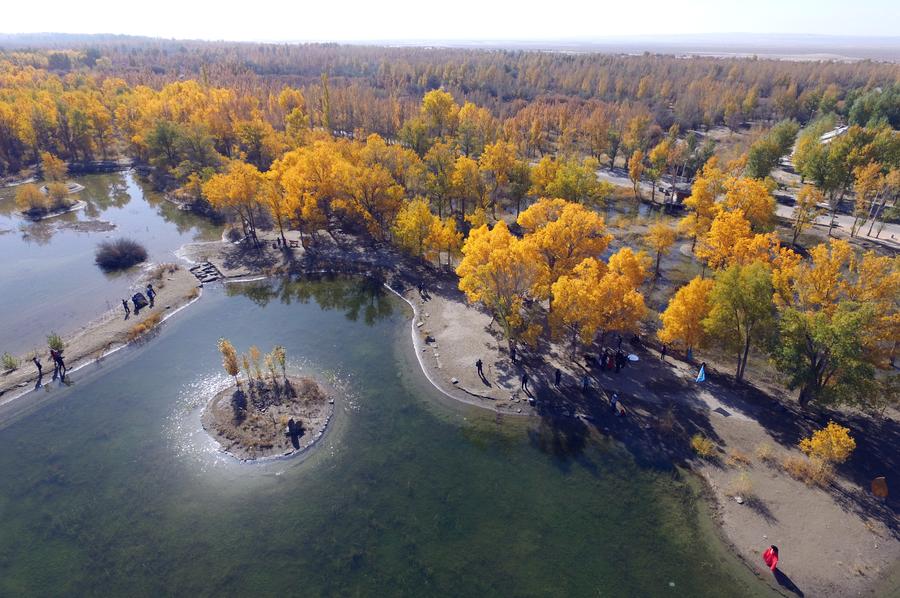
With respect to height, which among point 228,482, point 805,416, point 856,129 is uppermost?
point 856,129

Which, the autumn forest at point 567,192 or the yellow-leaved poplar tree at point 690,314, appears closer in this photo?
the autumn forest at point 567,192

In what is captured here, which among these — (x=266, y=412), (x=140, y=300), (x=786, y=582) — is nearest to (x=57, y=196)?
(x=140, y=300)

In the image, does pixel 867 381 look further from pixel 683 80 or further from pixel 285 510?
pixel 683 80

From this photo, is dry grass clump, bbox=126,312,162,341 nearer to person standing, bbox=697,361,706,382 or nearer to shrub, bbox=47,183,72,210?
shrub, bbox=47,183,72,210

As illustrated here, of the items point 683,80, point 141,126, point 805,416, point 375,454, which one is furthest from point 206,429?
point 683,80

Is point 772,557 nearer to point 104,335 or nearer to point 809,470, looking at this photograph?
point 809,470

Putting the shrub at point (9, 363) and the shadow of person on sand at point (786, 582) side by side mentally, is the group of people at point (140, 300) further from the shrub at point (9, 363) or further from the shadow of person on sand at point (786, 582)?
the shadow of person on sand at point (786, 582)

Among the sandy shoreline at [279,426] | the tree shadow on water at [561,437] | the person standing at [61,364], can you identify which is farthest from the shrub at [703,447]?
the person standing at [61,364]

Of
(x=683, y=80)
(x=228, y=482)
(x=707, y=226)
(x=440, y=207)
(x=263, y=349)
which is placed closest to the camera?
(x=228, y=482)
